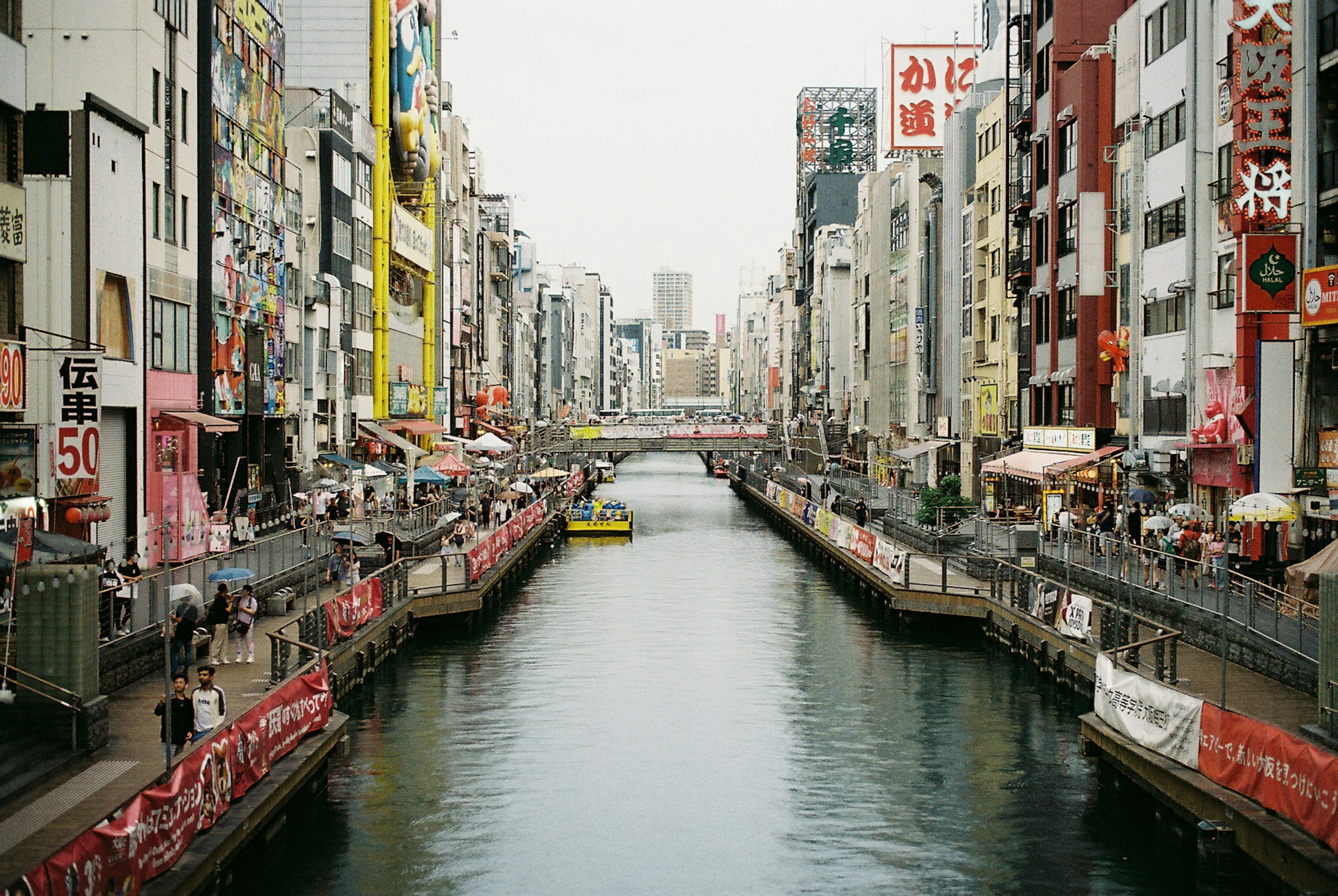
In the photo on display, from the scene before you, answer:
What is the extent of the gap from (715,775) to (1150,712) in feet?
28.4

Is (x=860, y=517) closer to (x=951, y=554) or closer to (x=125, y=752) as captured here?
(x=951, y=554)

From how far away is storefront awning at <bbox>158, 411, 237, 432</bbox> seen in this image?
44.3 m

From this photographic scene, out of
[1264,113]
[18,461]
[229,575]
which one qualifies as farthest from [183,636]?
[1264,113]

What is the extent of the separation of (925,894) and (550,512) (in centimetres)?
6993

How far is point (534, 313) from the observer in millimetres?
196500

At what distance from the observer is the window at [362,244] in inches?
3066

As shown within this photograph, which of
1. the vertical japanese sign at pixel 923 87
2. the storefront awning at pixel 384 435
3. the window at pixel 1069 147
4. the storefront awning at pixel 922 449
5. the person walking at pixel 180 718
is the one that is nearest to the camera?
the person walking at pixel 180 718

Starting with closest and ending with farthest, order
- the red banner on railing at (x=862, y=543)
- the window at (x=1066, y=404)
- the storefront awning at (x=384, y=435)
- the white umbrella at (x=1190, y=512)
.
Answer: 1. the white umbrella at (x=1190, y=512)
2. the red banner on railing at (x=862, y=543)
3. the window at (x=1066, y=404)
4. the storefront awning at (x=384, y=435)

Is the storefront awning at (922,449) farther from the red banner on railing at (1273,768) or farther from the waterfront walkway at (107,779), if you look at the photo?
the red banner on railing at (1273,768)

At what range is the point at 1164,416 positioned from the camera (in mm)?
49969

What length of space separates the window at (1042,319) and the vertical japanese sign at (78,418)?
4318cm

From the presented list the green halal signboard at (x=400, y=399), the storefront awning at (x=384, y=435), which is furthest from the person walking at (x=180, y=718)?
the green halal signboard at (x=400, y=399)

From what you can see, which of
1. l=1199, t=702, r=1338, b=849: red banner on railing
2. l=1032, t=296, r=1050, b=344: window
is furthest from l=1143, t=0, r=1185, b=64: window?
l=1199, t=702, r=1338, b=849: red banner on railing

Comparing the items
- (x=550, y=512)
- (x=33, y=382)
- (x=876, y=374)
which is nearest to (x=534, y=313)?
(x=876, y=374)
